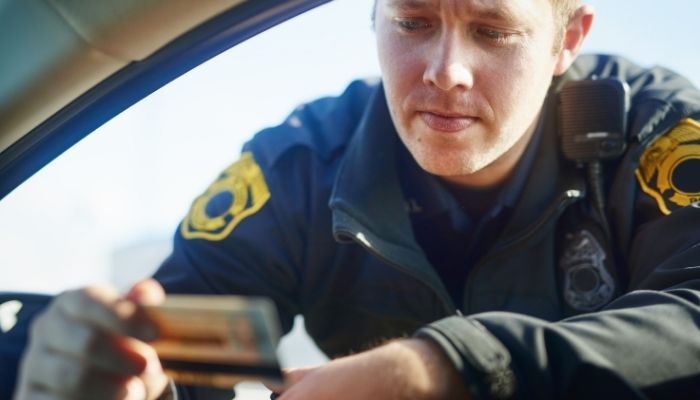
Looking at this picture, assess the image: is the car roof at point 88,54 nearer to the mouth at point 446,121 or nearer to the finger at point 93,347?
the mouth at point 446,121

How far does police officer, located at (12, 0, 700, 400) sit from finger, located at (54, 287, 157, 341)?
45cm

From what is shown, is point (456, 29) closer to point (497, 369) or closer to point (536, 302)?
point (536, 302)

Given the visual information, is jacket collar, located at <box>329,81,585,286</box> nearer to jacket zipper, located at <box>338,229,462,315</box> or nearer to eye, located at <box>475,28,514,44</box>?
jacket zipper, located at <box>338,229,462,315</box>

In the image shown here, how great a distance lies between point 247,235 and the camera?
5.68 ft

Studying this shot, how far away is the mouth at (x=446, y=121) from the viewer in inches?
60.3

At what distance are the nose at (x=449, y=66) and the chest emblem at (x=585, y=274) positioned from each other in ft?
1.08

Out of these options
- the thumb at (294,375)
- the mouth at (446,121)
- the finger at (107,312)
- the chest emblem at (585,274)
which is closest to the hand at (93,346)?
the finger at (107,312)

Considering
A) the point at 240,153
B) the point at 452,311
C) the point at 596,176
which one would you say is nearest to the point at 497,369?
Answer: the point at 452,311

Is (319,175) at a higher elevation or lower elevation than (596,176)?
higher

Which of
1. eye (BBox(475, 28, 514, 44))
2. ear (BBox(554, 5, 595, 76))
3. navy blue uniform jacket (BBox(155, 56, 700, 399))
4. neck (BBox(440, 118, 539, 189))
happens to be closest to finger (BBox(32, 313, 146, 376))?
navy blue uniform jacket (BBox(155, 56, 700, 399))

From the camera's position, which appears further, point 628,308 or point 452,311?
A: point 452,311

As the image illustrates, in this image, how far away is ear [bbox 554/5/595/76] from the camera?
5.92 feet

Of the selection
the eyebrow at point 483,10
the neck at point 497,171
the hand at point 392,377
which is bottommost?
the hand at point 392,377

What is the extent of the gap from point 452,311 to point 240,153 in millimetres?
531
